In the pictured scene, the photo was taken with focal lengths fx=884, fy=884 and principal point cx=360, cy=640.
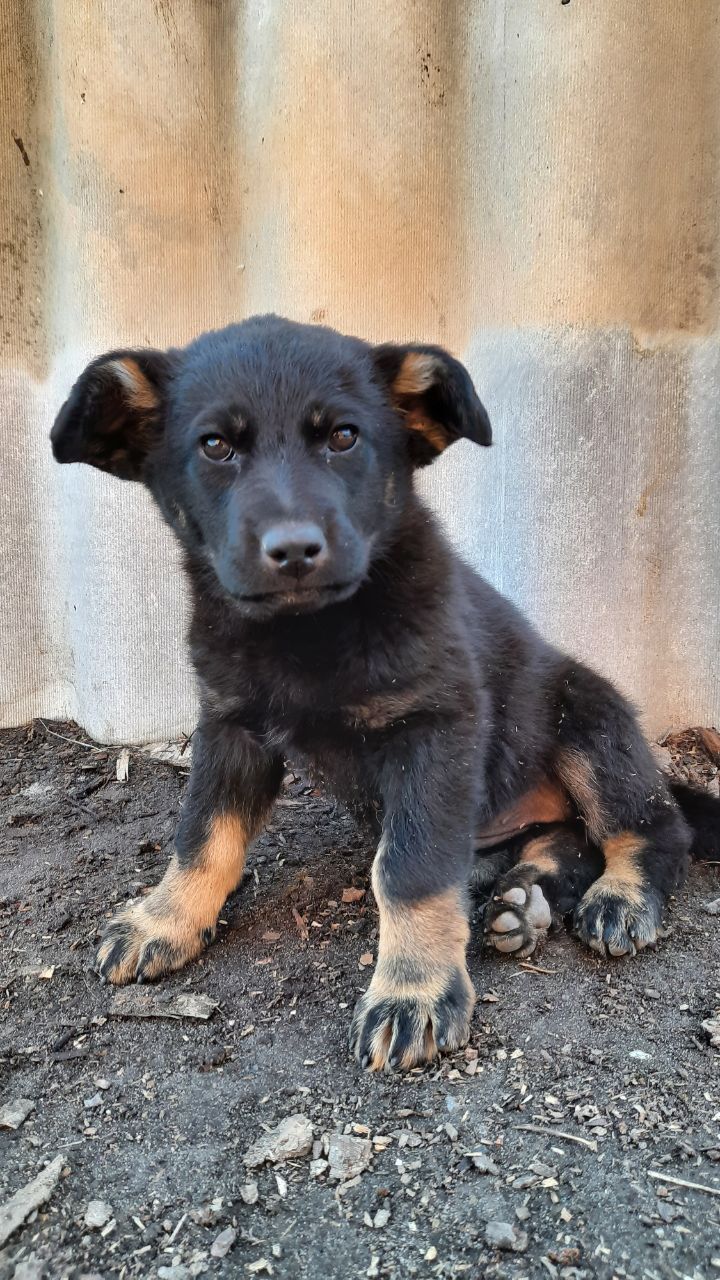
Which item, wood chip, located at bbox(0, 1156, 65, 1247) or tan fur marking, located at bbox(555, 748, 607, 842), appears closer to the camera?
wood chip, located at bbox(0, 1156, 65, 1247)

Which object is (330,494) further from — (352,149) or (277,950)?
(352,149)

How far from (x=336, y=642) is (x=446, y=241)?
2.88 meters

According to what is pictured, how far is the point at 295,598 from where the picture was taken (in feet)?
7.95

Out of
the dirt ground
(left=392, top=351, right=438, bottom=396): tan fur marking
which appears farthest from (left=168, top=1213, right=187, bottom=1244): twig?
(left=392, top=351, right=438, bottom=396): tan fur marking

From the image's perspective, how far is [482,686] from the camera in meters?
3.07

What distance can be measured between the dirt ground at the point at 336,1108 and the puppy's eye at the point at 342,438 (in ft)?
5.37

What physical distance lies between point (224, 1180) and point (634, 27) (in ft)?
16.2

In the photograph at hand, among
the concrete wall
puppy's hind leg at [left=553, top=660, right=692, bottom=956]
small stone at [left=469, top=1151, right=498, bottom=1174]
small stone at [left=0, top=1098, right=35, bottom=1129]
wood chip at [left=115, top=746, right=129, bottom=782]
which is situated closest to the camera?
small stone at [left=469, top=1151, right=498, bottom=1174]

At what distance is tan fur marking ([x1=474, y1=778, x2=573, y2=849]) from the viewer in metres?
3.66

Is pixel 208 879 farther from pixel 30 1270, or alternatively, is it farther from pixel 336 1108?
pixel 30 1270

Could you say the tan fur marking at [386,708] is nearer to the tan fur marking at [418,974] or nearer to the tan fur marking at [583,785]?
the tan fur marking at [418,974]

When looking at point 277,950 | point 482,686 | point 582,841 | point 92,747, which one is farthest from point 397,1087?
point 92,747

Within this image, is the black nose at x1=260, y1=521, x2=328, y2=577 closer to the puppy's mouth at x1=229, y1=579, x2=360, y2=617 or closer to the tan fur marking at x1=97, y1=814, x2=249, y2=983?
the puppy's mouth at x1=229, y1=579, x2=360, y2=617

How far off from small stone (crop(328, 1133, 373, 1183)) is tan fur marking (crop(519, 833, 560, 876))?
4.70ft
